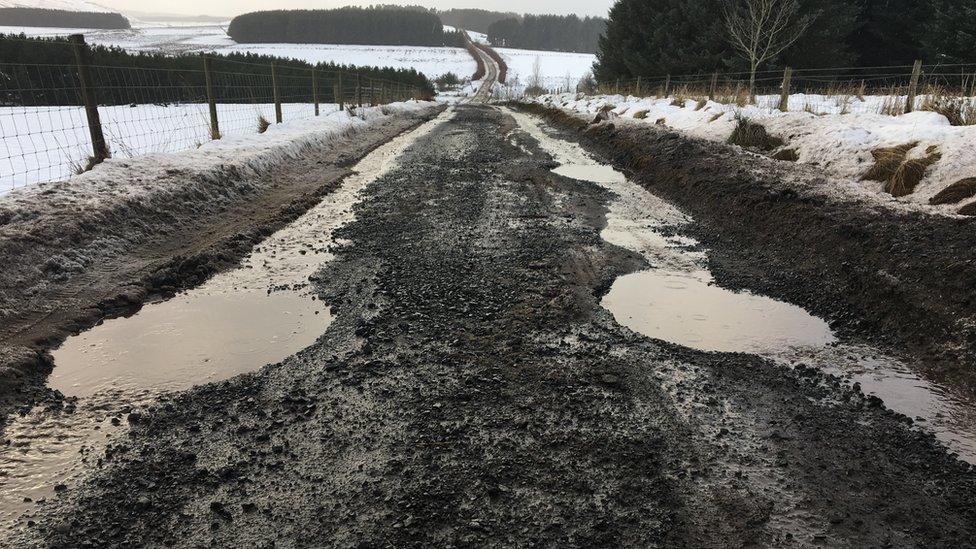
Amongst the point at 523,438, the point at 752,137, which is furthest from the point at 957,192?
the point at 523,438

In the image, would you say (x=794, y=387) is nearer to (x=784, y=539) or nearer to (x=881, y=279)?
(x=784, y=539)

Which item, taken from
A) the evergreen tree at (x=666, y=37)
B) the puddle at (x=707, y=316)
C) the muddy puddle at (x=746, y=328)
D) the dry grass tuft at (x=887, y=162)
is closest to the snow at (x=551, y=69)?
the evergreen tree at (x=666, y=37)

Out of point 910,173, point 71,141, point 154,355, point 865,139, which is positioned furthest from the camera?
point 71,141

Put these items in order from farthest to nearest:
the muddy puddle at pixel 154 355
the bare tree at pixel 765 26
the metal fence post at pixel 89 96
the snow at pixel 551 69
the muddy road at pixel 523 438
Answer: the snow at pixel 551 69 → the bare tree at pixel 765 26 → the metal fence post at pixel 89 96 → the muddy puddle at pixel 154 355 → the muddy road at pixel 523 438

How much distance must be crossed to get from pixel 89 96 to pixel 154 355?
195 inches

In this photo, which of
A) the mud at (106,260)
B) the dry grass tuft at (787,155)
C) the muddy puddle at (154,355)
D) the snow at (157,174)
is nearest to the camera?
the muddy puddle at (154,355)

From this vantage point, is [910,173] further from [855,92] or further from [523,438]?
[855,92]

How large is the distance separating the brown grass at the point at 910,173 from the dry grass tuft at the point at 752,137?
115 inches

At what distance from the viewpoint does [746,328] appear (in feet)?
10.7

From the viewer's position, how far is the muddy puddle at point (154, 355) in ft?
6.63

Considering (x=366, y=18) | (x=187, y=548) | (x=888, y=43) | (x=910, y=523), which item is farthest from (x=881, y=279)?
(x=366, y=18)

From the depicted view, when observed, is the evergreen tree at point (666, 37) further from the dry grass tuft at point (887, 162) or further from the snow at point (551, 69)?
the snow at point (551, 69)

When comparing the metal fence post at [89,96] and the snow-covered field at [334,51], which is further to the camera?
the snow-covered field at [334,51]

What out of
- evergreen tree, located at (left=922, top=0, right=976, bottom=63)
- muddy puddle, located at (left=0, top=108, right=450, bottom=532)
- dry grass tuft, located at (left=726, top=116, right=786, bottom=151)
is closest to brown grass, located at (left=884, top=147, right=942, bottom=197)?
dry grass tuft, located at (left=726, top=116, right=786, bottom=151)
